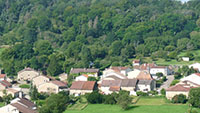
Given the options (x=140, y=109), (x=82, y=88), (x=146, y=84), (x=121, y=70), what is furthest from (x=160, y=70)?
(x=140, y=109)

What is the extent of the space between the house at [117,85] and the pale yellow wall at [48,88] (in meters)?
5.88

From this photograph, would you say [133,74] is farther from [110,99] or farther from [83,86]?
[110,99]

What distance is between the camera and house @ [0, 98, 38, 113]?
139 ft

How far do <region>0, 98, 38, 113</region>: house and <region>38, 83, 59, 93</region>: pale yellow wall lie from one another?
13.6m

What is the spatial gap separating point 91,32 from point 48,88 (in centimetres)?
4243

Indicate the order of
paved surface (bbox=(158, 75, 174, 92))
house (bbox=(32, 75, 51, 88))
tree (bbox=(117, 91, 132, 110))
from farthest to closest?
house (bbox=(32, 75, 51, 88)) → paved surface (bbox=(158, 75, 174, 92)) → tree (bbox=(117, 91, 132, 110))

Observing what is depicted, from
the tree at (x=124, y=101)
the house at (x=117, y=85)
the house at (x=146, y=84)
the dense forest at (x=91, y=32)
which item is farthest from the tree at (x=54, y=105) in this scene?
the dense forest at (x=91, y=32)

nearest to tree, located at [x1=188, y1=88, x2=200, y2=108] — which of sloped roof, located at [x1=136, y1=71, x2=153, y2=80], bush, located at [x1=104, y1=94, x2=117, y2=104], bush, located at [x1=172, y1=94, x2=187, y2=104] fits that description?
bush, located at [x1=172, y1=94, x2=187, y2=104]

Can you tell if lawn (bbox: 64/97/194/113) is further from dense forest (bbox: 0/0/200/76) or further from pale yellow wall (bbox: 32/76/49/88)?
dense forest (bbox: 0/0/200/76)

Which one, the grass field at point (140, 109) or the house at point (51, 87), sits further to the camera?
the house at point (51, 87)

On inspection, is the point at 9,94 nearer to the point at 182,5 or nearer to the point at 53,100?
the point at 53,100

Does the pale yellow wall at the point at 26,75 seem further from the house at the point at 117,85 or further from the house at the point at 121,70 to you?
the house at the point at 117,85

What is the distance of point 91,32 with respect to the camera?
10106cm

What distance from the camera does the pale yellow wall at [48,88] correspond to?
5962 centimetres
